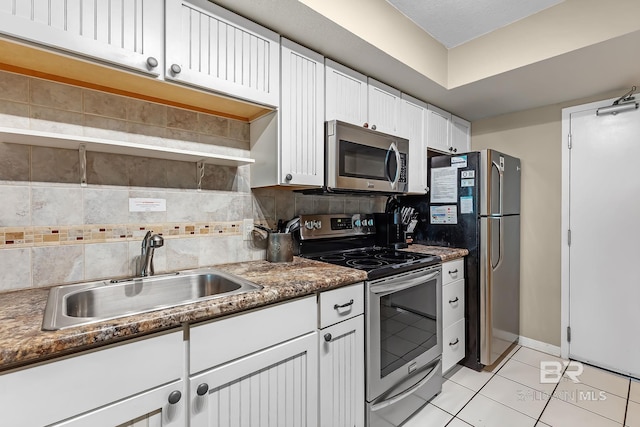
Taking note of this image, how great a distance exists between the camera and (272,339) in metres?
1.16

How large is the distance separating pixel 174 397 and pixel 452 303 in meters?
1.90

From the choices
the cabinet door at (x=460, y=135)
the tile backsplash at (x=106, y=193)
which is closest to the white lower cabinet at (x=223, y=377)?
the tile backsplash at (x=106, y=193)

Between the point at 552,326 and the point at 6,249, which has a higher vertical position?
the point at 6,249

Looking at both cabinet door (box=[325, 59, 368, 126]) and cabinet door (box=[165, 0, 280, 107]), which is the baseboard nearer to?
cabinet door (box=[325, 59, 368, 126])

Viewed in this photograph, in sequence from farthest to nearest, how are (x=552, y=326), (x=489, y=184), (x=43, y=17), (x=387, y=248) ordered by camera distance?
(x=552, y=326), (x=387, y=248), (x=489, y=184), (x=43, y=17)

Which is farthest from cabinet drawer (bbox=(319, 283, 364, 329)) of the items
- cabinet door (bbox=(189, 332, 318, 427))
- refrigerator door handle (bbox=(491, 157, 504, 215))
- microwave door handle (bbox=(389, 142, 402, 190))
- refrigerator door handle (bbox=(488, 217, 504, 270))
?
refrigerator door handle (bbox=(491, 157, 504, 215))

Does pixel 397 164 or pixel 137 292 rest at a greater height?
pixel 397 164

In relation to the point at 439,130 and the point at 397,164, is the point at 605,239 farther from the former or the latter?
the point at 397,164

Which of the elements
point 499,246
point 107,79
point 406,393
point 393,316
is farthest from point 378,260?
point 107,79

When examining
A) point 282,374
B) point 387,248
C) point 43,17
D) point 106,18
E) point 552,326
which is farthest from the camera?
point 552,326

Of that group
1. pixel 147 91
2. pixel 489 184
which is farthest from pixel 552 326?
pixel 147 91

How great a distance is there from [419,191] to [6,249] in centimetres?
241

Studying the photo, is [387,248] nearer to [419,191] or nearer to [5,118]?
[419,191]

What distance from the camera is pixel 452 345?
2.17 m
